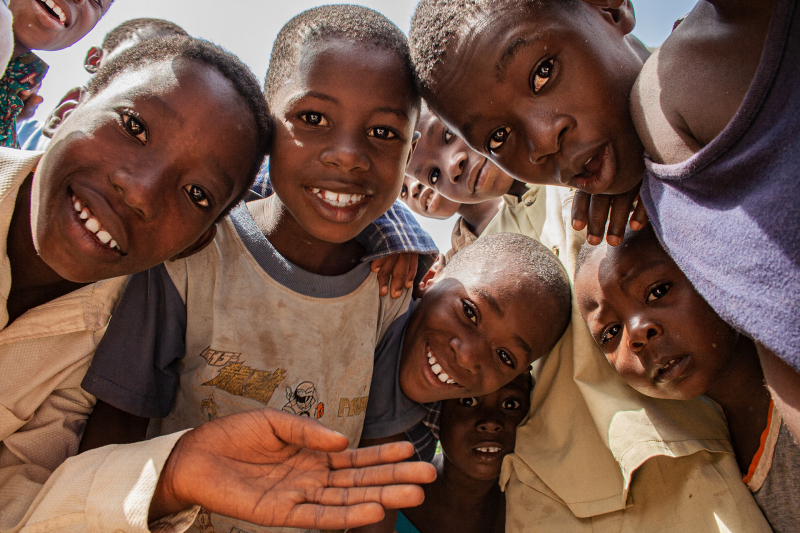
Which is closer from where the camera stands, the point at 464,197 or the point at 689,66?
the point at 689,66

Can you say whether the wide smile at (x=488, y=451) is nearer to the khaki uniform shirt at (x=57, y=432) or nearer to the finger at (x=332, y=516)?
the finger at (x=332, y=516)

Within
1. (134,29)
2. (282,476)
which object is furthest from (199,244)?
(134,29)

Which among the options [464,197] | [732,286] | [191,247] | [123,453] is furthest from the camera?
[464,197]

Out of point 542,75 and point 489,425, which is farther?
point 489,425

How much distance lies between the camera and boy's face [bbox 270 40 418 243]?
5.03 ft

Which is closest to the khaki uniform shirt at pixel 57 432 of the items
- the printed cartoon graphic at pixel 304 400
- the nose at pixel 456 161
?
the printed cartoon graphic at pixel 304 400

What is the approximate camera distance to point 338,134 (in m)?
1.54

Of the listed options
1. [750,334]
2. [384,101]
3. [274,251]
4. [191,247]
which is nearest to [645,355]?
[750,334]

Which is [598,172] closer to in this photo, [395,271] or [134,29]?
[395,271]

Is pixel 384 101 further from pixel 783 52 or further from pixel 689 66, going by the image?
pixel 783 52

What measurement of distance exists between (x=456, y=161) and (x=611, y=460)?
1.64 meters

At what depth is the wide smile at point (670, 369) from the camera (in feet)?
4.88

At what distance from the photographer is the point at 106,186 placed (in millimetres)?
1224

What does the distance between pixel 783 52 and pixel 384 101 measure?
3.41ft
